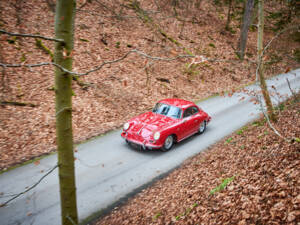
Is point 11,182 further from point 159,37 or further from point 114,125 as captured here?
Result: point 159,37

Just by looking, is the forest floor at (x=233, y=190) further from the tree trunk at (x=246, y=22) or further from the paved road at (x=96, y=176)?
the tree trunk at (x=246, y=22)

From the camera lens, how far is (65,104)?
326cm

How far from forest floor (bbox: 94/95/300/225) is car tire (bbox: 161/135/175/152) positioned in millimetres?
1073

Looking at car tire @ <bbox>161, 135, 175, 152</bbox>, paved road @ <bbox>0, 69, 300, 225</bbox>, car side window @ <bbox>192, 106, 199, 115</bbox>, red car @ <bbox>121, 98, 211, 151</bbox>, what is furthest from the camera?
car side window @ <bbox>192, 106, 199, 115</bbox>

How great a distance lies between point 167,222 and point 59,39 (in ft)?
12.9

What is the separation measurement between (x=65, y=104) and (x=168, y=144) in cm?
551

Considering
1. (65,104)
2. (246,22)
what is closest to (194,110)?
(65,104)

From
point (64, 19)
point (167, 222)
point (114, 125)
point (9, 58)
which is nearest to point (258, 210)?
point (167, 222)

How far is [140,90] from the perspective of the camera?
44.0 ft

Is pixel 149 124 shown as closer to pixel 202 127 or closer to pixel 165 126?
pixel 165 126

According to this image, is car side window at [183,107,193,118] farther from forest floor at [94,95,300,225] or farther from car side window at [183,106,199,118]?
forest floor at [94,95,300,225]

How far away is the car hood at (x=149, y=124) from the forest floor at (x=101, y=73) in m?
1.91

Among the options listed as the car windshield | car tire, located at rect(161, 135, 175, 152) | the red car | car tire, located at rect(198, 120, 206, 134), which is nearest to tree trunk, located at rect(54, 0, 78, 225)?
the red car

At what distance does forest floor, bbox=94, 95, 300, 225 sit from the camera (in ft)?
11.5
